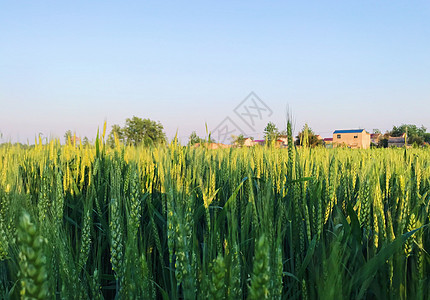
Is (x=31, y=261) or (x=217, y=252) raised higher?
(x=31, y=261)

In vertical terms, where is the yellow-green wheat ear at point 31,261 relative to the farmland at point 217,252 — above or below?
above

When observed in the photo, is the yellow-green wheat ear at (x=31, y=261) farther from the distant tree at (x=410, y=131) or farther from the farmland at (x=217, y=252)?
the distant tree at (x=410, y=131)

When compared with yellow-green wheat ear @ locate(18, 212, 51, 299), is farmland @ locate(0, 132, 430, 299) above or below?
below

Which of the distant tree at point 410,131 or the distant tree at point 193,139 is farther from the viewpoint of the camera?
the distant tree at point 410,131

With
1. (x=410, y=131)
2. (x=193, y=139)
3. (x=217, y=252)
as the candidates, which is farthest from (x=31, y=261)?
(x=410, y=131)

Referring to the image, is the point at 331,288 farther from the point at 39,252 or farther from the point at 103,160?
the point at 103,160

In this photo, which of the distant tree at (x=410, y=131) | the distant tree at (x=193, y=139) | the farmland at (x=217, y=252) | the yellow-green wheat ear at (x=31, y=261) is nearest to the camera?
the yellow-green wheat ear at (x=31, y=261)

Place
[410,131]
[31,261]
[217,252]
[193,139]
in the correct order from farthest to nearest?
[410,131] → [193,139] → [217,252] → [31,261]

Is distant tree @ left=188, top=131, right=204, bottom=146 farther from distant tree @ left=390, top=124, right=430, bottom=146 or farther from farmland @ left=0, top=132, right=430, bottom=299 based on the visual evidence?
distant tree @ left=390, top=124, right=430, bottom=146

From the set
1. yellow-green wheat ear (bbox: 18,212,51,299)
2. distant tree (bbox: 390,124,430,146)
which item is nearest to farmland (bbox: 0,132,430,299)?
yellow-green wheat ear (bbox: 18,212,51,299)

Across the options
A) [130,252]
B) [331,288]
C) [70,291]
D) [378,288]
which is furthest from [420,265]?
[70,291]

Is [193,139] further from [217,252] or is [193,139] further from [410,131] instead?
[410,131]

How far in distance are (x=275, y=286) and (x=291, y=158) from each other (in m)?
0.78

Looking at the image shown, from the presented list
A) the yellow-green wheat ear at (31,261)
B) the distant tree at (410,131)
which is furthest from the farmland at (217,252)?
the distant tree at (410,131)
